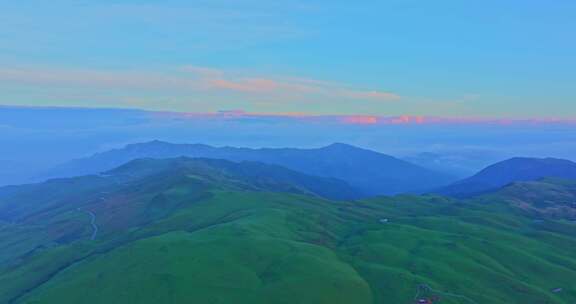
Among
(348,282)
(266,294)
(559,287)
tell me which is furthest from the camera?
(559,287)

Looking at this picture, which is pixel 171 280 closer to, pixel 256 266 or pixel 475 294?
pixel 256 266

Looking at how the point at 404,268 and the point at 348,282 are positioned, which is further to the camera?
the point at 404,268

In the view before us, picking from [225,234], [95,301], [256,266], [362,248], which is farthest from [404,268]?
[95,301]

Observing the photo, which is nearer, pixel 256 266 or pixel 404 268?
pixel 256 266

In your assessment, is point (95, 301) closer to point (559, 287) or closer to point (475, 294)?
point (475, 294)

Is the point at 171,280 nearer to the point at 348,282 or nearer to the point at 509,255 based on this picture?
the point at 348,282

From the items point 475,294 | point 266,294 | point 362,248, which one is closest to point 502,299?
point 475,294

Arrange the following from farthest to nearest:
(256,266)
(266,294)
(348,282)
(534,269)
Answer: (534,269) < (256,266) < (348,282) < (266,294)

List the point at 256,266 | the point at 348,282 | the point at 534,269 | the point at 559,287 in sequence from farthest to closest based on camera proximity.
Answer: the point at 534,269 → the point at 559,287 → the point at 256,266 → the point at 348,282

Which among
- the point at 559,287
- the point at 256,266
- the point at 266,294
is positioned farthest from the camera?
the point at 559,287
